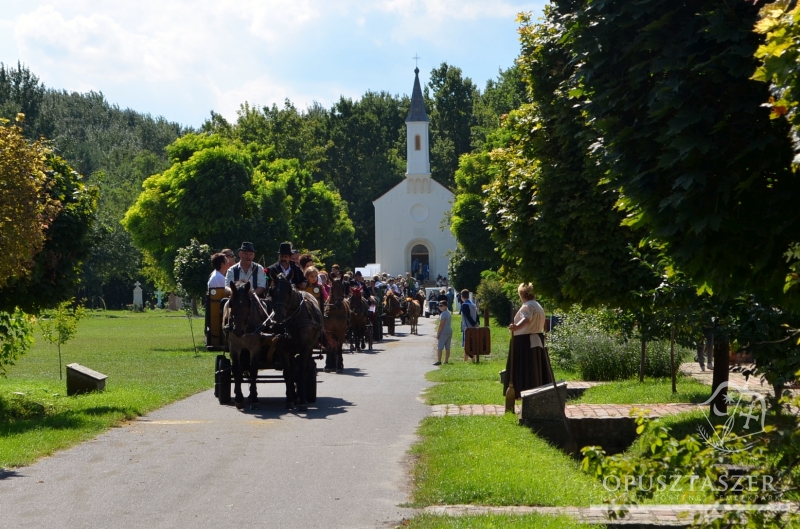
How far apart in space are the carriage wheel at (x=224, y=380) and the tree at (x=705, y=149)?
9.53 meters

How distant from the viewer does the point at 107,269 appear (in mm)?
75875

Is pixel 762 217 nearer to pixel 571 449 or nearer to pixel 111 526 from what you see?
pixel 111 526

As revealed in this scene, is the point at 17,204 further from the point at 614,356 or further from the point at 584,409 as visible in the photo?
the point at 614,356

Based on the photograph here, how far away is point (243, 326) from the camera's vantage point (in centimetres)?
1423

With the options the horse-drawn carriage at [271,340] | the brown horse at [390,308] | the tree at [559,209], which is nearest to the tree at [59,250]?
the horse-drawn carriage at [271,340]

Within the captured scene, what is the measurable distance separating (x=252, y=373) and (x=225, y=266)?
2.79m

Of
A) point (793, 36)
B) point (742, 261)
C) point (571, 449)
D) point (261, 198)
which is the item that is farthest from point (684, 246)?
point (261, 198)

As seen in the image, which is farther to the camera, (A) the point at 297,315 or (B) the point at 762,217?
(A) the point at 297,315

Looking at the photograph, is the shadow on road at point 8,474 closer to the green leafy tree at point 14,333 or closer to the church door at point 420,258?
the green leafy tree at point 14,333

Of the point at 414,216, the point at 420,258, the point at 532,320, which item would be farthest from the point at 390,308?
the point at 420,258

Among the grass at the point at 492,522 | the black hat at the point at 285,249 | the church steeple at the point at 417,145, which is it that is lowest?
the grass at the point at 492,522

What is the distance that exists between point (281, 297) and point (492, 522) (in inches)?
299

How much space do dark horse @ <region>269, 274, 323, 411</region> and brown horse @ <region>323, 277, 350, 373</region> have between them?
6025 mm

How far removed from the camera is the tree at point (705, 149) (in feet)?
18.8
